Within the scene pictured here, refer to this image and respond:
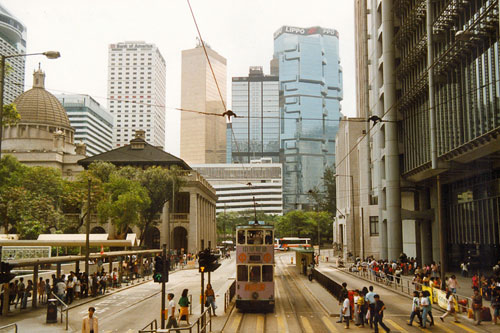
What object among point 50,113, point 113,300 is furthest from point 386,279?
point 50,113

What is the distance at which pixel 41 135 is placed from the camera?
100438mm

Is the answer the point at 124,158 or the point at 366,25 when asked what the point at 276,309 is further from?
the point at 124,158

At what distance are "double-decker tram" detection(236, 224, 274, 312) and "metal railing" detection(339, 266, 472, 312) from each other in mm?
8673

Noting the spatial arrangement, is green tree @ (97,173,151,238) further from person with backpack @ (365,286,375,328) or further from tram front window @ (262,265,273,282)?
person with backpack @ (365,286,375,328)

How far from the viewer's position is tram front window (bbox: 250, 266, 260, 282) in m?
25.1

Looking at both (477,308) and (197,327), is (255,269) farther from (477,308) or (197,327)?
(477,308)

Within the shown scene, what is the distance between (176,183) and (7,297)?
47345 millimetres

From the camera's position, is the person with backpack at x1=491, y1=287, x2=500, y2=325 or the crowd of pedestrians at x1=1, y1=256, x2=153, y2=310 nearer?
the person with backpack at x1=491, y1=287, x2=500, y2=325

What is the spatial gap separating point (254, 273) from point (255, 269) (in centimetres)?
20

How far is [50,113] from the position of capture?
10356cm

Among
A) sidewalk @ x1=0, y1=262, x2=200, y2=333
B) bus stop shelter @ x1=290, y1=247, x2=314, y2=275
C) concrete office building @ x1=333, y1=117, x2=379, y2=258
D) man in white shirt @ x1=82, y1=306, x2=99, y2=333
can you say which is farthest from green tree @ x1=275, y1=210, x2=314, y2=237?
man in white shirt @ x1=82, y1=306, x2=99, y2=333

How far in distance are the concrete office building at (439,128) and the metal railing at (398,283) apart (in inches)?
114

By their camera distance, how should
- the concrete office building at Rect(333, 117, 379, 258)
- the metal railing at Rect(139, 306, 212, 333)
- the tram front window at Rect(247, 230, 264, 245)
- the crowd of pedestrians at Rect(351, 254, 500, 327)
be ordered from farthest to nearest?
1. the concrete office building at Rect(333, 117, 379, 258)
2. the tram front window at Rect(247, 230, 264, 245)
3. the crowd of pedestrians at Rect(351, 254, 500, 327)
4. the metal railing at Rect(139, 306, 212, 333)

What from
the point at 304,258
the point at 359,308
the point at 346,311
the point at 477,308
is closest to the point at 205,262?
the point at 346,311
